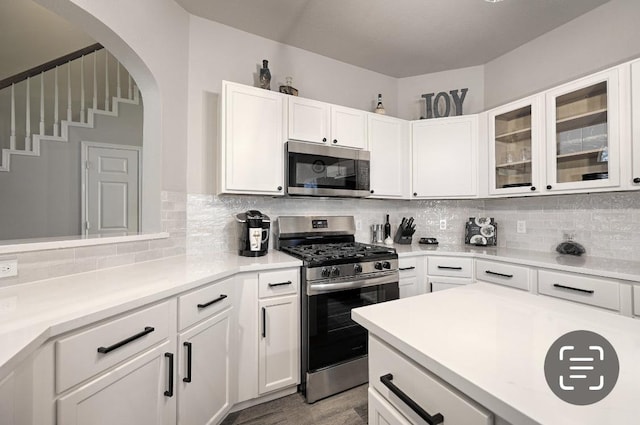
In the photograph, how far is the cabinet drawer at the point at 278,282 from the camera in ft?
5.87

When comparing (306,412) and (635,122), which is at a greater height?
(635,122)

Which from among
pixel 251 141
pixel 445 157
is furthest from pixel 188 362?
pixel 445 157

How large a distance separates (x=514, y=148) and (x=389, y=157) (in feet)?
3.60

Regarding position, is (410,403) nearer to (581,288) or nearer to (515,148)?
(581,288)

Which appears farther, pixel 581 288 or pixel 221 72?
pixel 221 72

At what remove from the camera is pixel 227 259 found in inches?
77.5

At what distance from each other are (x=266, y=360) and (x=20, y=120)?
12.8 ft

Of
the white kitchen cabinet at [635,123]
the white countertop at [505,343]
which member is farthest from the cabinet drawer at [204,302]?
the white kitchen cabinet at [635,123]

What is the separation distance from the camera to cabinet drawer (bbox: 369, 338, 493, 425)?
21.6 inches

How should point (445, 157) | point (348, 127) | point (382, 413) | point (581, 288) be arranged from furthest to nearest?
point (445, 157) < point (348, 127) < point (581, 288) < point (382, 413)

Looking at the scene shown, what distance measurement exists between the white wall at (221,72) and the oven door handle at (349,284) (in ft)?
3.95

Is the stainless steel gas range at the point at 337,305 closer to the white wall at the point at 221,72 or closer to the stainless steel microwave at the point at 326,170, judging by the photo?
the stainless steel microwave at the point at 326,170

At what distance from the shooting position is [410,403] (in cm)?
66

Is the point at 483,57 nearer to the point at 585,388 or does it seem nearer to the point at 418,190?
the point at 418,190
